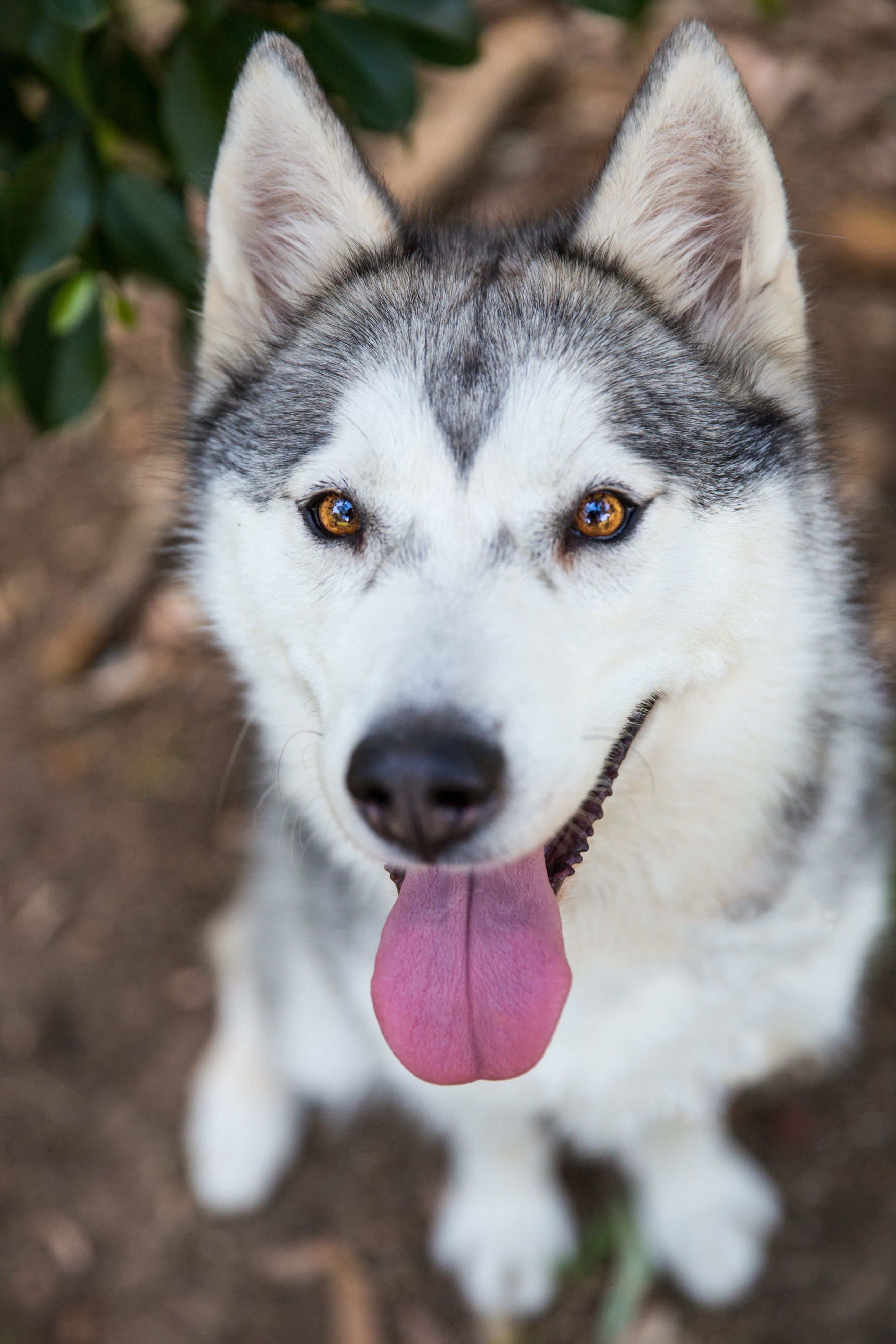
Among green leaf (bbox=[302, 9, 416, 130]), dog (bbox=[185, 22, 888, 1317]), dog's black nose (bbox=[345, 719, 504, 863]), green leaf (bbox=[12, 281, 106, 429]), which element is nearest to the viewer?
dog's black nose (bbox=[345, 719, 504, 863])

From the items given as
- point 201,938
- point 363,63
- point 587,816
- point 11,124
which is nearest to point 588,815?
point 587,816

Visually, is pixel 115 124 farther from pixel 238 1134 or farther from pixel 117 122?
pixel 238 1134

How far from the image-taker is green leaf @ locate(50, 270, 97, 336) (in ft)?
8.36

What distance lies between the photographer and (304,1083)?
135 inches

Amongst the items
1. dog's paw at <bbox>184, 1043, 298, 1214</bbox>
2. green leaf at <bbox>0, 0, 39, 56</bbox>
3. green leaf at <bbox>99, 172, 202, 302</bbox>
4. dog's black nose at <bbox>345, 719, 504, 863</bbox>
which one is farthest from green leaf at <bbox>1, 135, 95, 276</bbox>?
dog's paw at <bbox>184, 1043, 298, 1214</bbox>

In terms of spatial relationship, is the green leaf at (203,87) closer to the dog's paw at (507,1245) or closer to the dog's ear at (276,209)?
the dog's ear at (276,209)

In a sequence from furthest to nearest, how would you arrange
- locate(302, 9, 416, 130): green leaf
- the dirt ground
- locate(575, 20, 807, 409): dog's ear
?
the dirt ground, locate(302, 9, 416, 130): green leaf, locate(575, 20, 807, 409): dog's ear

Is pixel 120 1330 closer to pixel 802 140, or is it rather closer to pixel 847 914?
pixel 847 914

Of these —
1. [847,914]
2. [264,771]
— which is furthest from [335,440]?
[847,914]

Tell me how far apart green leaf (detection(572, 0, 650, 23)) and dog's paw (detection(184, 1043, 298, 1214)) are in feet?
10.5

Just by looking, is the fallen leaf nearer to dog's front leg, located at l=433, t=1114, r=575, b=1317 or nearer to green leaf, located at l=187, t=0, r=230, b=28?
dog's front leg, located at l=433, t=1114, r=575, b=1317

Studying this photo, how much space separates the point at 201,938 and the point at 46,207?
2.58m

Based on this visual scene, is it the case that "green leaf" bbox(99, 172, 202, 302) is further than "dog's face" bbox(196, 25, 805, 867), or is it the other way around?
"green leaf" bbox(99, 172, 202, 302)

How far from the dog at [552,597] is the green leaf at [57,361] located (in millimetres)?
491
